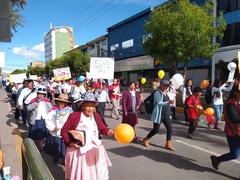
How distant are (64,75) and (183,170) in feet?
46.4

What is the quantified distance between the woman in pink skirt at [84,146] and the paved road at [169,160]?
4.62 feet

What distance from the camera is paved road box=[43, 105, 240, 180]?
19.1 feet

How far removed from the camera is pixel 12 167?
5.71 m

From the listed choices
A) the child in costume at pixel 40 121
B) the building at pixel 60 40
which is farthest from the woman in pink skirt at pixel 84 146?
the building at pixel 60 40

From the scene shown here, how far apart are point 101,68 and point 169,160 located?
7.30m

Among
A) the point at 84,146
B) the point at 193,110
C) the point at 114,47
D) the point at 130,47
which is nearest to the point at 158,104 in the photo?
→ the point at 193,110

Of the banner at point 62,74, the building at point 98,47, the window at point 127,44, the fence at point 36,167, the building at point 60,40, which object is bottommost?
the fence at point 36,167

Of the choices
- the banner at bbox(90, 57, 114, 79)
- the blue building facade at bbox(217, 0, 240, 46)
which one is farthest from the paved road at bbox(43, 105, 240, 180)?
the blue building facade at bbox(217, 0, 240, 46)

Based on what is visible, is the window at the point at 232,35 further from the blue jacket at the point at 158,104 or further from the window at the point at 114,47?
the window at the point at 114,47

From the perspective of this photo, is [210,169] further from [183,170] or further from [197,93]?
[197,93]

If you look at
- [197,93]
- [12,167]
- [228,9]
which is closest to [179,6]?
[228,9]

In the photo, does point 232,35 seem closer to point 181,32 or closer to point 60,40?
point 181,32

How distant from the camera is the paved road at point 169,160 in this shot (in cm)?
582

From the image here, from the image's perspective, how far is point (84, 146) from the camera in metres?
4.33
